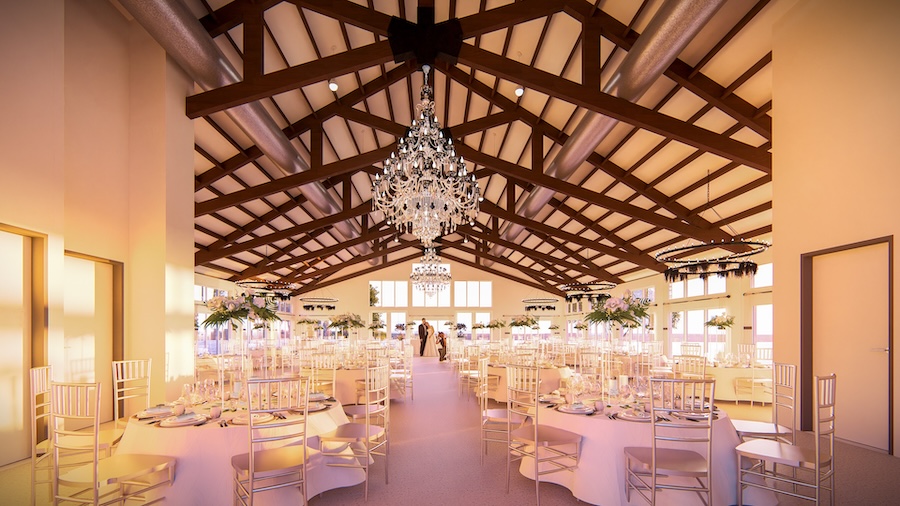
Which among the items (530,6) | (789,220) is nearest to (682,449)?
(789,220)

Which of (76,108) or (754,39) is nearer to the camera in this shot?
(76,108)

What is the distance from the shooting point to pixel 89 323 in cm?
579

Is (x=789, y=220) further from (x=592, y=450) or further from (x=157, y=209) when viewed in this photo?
(x=157, y=209)

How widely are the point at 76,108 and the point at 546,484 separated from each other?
6.00 meters

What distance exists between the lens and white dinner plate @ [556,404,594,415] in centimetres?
432

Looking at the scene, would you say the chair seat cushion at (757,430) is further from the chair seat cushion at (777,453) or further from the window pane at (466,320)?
the window pane at (466,320)

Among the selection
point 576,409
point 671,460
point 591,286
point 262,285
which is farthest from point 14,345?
point 591,286

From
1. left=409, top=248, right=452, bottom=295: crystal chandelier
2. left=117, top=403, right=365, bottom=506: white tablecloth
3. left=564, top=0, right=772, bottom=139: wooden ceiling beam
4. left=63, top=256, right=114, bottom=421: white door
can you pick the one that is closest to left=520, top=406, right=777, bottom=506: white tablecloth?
left=117, top=403, right=365, bottom=506: white tablecloth

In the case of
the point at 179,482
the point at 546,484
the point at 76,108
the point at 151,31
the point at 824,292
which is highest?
the point at 151,31

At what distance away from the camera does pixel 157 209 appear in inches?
242

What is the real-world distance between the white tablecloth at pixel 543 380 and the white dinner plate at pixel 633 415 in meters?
4.47

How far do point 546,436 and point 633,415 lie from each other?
72 cm

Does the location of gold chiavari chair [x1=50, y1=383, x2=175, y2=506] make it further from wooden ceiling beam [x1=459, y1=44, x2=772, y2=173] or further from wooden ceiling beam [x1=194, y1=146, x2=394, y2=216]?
wooden ceiling beam [x1=194, y1=146, x2=394, y2=216]

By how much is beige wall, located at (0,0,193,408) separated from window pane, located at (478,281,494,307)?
19.8 m
